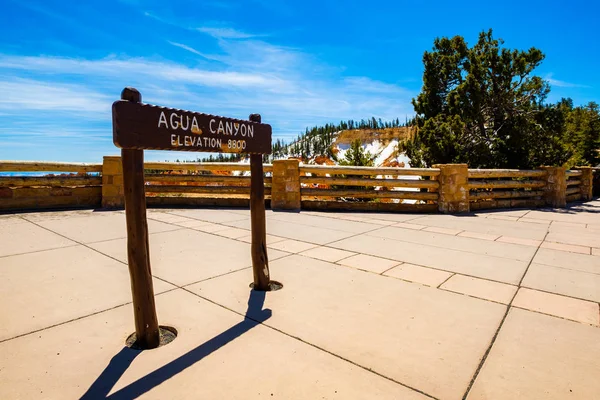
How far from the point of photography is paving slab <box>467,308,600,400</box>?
2119mm

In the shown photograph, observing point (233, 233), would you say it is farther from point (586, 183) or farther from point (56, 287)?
point (586, 183)

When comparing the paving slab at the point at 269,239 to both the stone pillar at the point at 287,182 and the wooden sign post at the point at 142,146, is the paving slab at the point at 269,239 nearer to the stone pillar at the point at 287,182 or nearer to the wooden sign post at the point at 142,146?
the wooden sign post at the point at 142,146

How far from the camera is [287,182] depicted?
924 cm

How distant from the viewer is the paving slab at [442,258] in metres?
4.27

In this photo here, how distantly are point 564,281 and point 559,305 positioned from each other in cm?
85

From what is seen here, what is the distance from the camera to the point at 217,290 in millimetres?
3600

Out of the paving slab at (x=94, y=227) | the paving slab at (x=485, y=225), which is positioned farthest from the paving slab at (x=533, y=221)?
the paving slab at (x=94, y=227)

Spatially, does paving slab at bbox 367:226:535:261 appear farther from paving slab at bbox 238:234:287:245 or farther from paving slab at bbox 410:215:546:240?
paving slab at bbox 238:234:287:245

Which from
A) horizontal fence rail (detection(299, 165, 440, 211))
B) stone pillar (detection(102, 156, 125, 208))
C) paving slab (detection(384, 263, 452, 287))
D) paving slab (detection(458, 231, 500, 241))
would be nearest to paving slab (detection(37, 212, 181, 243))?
stone pillar (detection(102, 156, 125, 208))

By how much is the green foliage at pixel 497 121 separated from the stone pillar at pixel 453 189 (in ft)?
22.4

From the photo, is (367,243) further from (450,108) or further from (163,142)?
(450,108)

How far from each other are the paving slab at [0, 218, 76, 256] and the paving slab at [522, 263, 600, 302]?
239 inches

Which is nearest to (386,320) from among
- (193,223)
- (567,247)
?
(567,247)

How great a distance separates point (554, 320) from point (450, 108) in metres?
14.9
